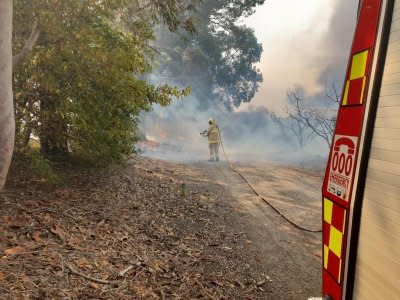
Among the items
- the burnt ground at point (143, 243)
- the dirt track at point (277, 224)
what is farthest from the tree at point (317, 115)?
the burnt ground at point (143, 243)

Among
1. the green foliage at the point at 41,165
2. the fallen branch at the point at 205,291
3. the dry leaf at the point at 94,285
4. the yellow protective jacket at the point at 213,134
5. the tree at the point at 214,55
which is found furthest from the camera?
the tree at the point at 214,55

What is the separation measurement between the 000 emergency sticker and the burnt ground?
8.67 ft

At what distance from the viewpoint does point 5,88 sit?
4.57 meters

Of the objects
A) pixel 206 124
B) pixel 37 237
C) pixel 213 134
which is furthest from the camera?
pixel 206 124

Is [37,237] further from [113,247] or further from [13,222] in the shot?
[113,247]

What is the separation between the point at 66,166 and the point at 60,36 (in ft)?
10.7

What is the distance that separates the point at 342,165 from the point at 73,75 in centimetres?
570

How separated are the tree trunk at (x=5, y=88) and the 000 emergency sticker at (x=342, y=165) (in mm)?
4325

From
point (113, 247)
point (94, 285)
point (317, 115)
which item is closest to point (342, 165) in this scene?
point (94, 285)

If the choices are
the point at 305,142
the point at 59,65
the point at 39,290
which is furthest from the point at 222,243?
the point at 305,142

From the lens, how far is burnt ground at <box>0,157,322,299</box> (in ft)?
12.3

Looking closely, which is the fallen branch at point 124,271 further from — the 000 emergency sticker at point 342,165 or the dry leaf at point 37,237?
the 000 emergency sticker at point 342,165

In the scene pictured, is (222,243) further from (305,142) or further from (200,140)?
(200,140)

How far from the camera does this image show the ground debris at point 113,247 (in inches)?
143
